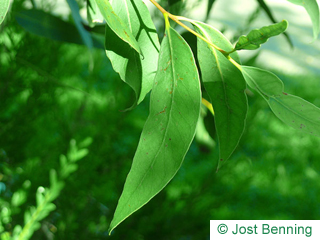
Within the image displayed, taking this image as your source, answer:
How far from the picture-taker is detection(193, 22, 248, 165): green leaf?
0.39 meters

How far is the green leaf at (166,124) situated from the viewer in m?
0.35

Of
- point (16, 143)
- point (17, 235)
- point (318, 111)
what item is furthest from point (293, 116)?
point (16, 143)

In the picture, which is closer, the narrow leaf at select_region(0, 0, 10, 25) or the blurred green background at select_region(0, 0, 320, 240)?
the narrow leaf at select_region(0, 0, 10, 25)

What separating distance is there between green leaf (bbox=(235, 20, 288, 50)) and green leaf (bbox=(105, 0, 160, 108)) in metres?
0.10

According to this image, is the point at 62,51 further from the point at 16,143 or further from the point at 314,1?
the point at 314,1

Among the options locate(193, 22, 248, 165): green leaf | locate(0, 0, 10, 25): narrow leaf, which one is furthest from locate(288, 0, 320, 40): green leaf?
locate(0, 0, 10, 25): narrow leaf

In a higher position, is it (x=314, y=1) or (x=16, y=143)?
(x=314, y=1)

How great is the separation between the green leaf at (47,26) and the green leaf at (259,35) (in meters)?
0.33

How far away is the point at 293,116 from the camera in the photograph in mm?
375

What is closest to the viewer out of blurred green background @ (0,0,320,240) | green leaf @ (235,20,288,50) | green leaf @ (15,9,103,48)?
green leaf @ (235,20,288,50)

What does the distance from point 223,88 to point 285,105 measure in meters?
0.06

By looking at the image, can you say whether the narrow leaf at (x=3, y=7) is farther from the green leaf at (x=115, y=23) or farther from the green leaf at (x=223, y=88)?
the green leaf at (x=223, y=88)

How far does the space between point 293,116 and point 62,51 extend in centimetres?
88

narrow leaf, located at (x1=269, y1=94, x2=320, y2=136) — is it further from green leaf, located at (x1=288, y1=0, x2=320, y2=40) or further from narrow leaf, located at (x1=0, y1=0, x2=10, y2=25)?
narrow leaf, located at (x1=0, y1=0, x2=10, y2=25)
